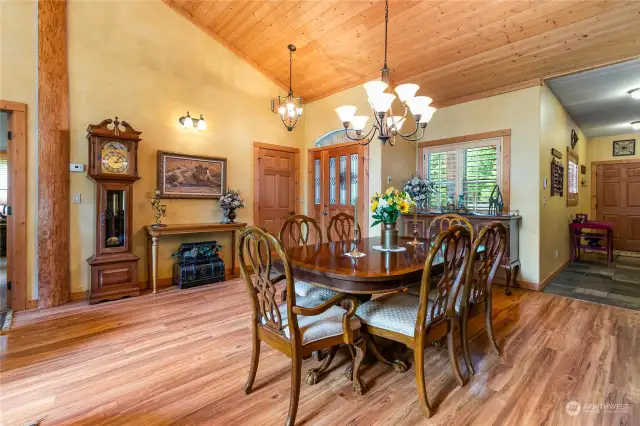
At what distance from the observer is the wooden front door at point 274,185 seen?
5.20m

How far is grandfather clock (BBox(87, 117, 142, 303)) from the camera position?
357 cm

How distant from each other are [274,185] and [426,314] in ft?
13.3

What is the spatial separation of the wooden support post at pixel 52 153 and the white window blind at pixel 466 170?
16.2 ft

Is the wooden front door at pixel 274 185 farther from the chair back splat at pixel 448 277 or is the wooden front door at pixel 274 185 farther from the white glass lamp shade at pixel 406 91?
the chair back splat at pixel 448 277

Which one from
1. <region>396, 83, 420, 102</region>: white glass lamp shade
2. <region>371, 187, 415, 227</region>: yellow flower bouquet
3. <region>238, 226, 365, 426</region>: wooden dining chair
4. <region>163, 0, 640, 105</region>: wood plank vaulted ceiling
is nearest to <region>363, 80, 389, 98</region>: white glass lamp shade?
<region>396, 83, 420, 102</region>: white glass lamp shade

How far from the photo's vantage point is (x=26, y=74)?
3.34 m

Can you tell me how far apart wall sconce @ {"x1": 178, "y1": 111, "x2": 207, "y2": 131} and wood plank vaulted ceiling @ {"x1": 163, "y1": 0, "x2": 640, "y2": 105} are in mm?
1301

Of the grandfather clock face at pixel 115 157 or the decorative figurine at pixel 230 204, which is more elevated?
the grandfather clock face at pixel 115 157

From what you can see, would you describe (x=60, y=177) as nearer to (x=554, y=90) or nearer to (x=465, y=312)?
(x=465, y=312)

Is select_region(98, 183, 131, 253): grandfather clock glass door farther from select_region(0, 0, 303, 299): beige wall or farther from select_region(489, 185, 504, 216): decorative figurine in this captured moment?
select_region(489, 185, 504, 216): decorative figurine

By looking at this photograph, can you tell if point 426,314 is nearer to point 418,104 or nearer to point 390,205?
point 390,205

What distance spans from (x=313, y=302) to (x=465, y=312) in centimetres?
100

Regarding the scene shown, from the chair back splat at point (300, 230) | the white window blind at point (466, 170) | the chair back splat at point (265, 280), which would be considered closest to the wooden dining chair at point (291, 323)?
the chair back splat at point (265, 280)

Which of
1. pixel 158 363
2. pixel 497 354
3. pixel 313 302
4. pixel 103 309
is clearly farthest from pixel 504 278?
pixel 103 309
